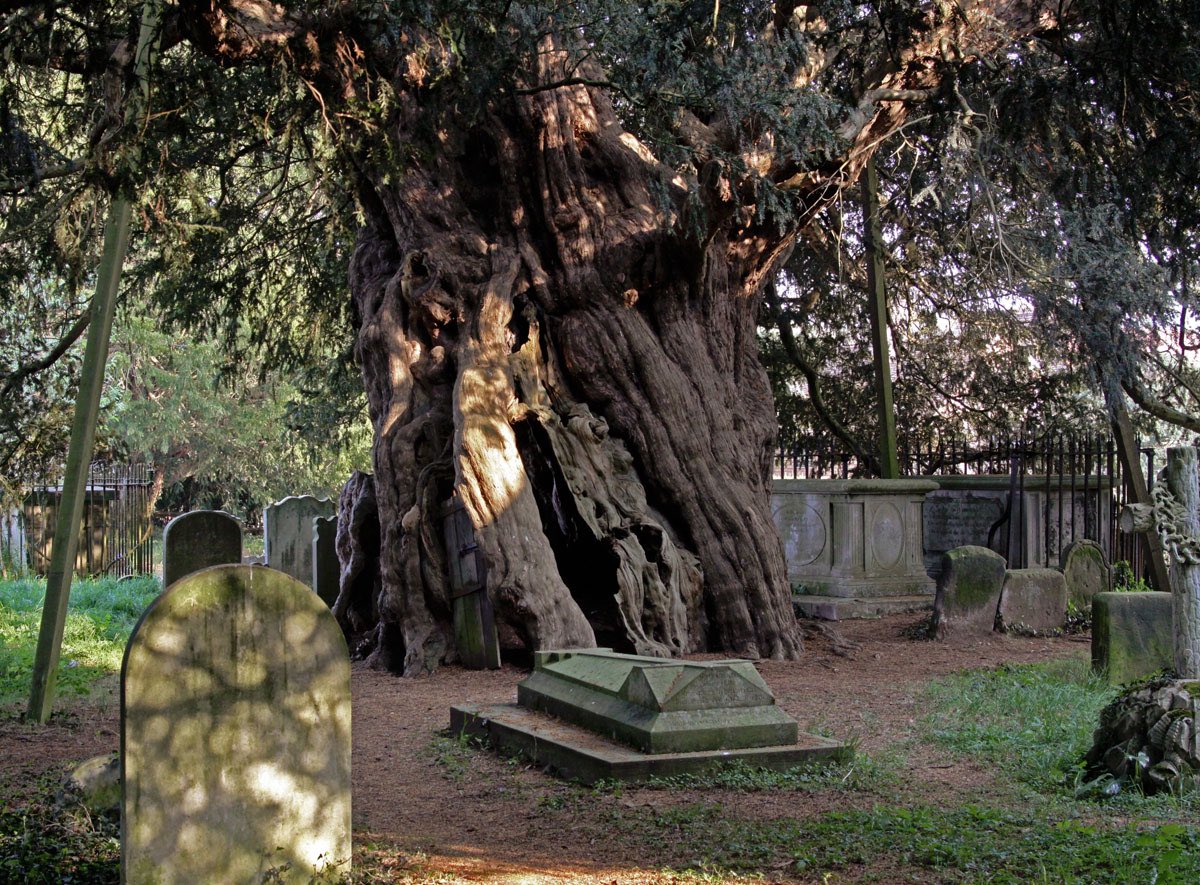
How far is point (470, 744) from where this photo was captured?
7379mm

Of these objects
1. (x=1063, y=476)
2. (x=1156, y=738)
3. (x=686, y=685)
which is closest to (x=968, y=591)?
(x=1063, y=476)

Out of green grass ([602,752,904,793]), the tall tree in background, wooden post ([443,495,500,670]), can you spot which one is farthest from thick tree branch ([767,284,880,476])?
green grass ([602,752,904,793])

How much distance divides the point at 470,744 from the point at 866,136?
7323 mm

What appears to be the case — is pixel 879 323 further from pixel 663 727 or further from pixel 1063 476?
pixel 663 727

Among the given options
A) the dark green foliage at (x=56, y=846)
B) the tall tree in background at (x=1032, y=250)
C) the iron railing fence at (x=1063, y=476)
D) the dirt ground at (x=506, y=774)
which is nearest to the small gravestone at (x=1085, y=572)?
the iron railing fence at (x=1063, y=476)

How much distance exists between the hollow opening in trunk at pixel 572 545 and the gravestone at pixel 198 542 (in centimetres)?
308

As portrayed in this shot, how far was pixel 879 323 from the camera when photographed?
51.1ft

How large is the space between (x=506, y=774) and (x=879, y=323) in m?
10.6

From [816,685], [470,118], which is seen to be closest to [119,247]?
[470,118]

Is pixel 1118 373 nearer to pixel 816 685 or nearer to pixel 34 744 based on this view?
pixel 816 685

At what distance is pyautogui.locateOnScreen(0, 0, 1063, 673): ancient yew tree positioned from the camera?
33.6 ft

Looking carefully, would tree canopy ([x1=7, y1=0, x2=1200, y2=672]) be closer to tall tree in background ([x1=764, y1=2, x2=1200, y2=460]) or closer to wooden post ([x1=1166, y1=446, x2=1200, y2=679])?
tall tree in background ([x1=764, y1=2, x2=1200, y2=460])

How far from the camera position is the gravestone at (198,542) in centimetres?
1134

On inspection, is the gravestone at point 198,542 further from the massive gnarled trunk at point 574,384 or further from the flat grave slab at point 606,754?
the flat grave slab at point 606,754
